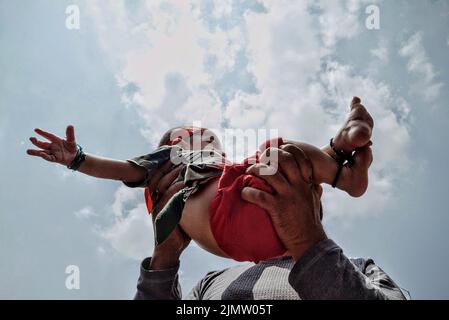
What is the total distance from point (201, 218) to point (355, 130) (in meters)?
0.94

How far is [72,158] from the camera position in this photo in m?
1.79

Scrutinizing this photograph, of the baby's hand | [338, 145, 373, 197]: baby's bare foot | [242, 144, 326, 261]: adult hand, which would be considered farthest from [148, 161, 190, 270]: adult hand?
[338, 145, 373, 197]: baby's bare foot

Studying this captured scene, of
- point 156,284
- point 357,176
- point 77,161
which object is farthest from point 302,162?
point 77,161

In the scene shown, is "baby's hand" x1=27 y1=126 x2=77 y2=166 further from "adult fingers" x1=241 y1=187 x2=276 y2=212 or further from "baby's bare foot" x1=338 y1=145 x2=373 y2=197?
"baby's bare foot" x1=338 y1=145 x2=373 y2=197

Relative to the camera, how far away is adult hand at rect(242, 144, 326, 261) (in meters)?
1.43

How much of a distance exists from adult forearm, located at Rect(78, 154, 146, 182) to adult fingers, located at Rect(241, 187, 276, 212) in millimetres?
830

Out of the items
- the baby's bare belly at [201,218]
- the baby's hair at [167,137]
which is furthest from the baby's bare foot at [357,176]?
the baby's hair at [167,137]

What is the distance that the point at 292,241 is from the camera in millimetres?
1439

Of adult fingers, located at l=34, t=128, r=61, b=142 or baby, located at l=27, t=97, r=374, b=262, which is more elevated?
adult fingers, located at l=34, t=128, r=61, b=142

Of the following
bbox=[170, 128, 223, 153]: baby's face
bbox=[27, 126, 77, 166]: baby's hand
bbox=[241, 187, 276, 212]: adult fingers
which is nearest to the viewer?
bbox=[241, 187, 276, 212]: adult fingers

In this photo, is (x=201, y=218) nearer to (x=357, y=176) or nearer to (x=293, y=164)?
(x=293, y=164)
